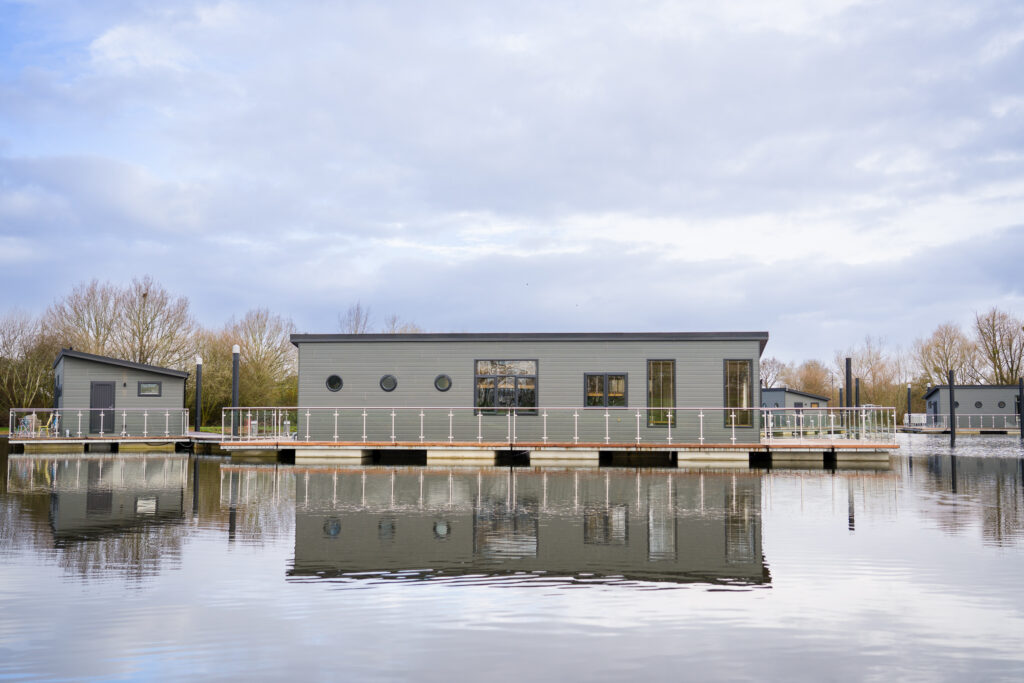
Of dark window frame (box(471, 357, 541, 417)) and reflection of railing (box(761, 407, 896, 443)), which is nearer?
reflection of railing (box(761, 407, 896, 443))

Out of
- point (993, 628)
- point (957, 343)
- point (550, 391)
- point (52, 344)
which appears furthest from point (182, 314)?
point (957, 343)

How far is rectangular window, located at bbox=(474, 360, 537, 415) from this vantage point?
79.6ft

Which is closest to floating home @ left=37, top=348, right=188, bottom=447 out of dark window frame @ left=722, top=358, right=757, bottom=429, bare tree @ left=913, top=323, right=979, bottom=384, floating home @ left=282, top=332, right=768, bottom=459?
floating home @ left=282, top=332, right=768, bottom=459

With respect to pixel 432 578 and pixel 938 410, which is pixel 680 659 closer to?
pixel 432 578

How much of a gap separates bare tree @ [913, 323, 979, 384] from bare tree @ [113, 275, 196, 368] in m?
55.5

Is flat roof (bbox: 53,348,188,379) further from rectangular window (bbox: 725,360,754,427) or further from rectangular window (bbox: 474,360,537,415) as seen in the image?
rectangular window (bbox: 725,360,754,427)

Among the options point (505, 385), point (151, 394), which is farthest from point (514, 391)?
point (151, 394)

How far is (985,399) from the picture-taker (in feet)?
172

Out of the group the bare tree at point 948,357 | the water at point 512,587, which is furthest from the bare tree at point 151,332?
the bare tree at point 948,357

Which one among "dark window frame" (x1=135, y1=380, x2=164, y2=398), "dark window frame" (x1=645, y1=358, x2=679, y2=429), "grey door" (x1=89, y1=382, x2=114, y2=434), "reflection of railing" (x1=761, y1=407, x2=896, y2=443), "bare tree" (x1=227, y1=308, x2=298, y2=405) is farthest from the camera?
"bare tree" (x1=227, y1=308, x2=298, y2=405)

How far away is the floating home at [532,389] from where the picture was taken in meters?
23.7

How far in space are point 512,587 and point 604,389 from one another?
1696 cm

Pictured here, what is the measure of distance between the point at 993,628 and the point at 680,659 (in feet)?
8.16

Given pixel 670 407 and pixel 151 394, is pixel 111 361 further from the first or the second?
pixel 670 407
